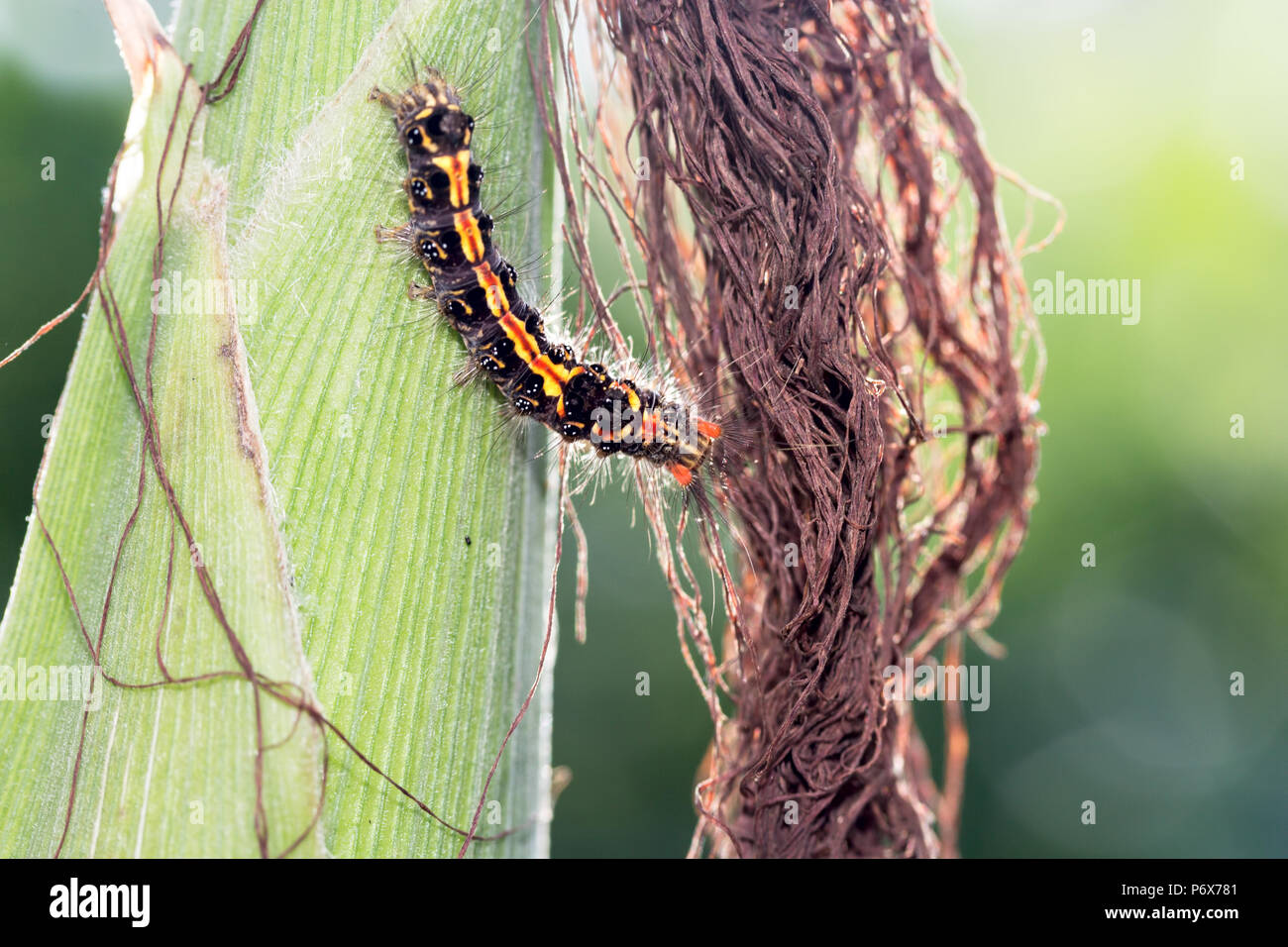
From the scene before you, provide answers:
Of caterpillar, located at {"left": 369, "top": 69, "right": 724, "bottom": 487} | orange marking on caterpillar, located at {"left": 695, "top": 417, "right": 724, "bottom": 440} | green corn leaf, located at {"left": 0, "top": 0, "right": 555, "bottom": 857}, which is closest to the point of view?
green corn leaf, located at {"left": 0, "top": 0, "right": 555, "bottom": 857}

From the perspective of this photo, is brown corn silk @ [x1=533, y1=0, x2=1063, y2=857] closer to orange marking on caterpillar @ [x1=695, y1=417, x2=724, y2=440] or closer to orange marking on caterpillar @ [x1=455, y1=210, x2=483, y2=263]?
orange marking on caterpillar @ [x1=695, y1=417, x2=724, y2=440]

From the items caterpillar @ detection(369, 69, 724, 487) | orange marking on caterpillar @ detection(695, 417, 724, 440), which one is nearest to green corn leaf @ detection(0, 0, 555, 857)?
caterpillar @ detection(369, 69, 724, 487)

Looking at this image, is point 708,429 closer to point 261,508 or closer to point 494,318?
point 494,318

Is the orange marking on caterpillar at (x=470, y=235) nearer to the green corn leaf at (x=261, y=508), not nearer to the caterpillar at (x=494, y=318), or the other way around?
the caterpillar at (x=494, y=318)

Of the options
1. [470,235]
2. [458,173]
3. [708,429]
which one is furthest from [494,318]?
[708,429]

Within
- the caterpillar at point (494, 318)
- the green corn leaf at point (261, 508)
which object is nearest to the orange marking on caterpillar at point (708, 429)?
the caterpillar at point (494, 318)

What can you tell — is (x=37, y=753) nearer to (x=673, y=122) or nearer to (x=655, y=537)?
(x=655, y=537)
